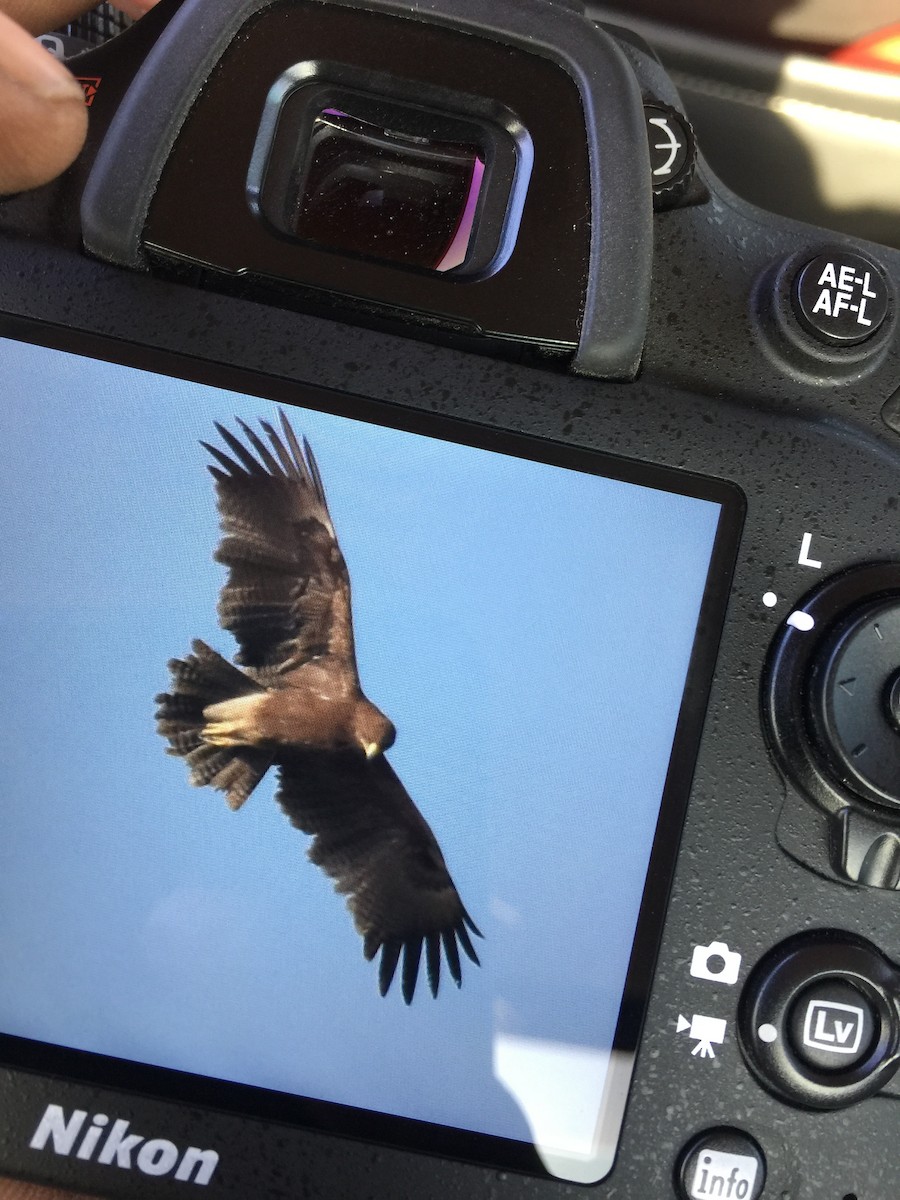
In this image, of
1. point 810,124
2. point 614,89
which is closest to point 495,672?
point 614,89

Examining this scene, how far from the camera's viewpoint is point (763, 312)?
402 mm

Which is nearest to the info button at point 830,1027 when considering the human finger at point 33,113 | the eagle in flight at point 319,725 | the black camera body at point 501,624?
the black camera body at point 501,624

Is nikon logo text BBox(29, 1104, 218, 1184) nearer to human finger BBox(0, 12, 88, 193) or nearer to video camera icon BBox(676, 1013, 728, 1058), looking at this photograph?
video camera icon BBox(676, 1013, 728, 1058)

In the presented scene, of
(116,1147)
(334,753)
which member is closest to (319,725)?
(334,753)

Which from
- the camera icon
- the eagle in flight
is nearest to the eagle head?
the eagle in flight

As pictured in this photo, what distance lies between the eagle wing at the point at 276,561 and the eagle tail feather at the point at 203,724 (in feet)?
0.03

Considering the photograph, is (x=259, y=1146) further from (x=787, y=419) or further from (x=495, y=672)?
(x=787, y=419)

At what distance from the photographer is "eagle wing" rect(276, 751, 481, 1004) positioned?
37 centimetres

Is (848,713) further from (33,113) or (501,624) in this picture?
(33,113)

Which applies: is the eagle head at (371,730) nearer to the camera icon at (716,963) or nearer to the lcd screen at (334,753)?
the lcd screen at (334,753)

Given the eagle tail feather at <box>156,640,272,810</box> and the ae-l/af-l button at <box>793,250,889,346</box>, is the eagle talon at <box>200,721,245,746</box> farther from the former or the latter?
the ae-l/af-l button at <box>793,250,889,346</box>

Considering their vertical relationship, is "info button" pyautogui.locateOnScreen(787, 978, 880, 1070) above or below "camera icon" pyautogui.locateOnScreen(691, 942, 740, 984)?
below

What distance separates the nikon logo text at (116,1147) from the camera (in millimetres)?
375

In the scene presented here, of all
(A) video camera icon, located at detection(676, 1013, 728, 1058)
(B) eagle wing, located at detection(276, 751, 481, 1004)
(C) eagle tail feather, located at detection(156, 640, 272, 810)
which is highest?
(C) eagle tail feather, located at detection(156, 640, 272, 810)
